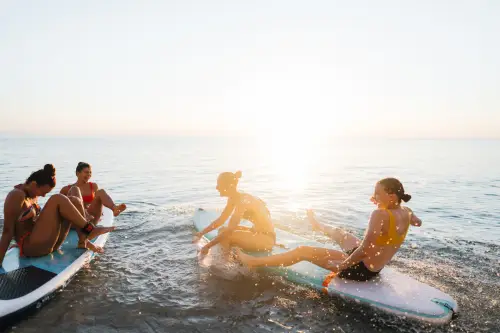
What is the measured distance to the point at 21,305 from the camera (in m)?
5.05

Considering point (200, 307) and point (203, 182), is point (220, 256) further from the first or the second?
point (203, 182)

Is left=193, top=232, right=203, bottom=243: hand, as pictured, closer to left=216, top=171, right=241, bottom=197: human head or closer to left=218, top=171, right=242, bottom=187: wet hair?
left=216, top=171, right=241, bottom=197: human head

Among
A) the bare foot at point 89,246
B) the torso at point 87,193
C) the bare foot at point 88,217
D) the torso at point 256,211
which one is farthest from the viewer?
the torso at point 87,193

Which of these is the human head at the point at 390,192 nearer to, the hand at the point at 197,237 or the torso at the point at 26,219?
the hand at the point at 197,237

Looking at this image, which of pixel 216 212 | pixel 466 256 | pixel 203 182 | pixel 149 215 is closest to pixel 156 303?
pixel 216 212

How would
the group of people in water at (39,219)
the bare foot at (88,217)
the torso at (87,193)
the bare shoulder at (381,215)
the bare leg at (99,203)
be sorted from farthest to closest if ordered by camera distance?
the torso at (87,193), the bare leg at (99,203), the bare foot at (88,217), the group of people in water at (39,219), the bare shoulder at (381,215)

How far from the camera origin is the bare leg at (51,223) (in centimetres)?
596

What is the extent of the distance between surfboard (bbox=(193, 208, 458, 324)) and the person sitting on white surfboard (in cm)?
22

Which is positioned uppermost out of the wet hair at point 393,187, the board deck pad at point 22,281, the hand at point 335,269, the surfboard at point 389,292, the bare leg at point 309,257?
the wet hair at point 393,187

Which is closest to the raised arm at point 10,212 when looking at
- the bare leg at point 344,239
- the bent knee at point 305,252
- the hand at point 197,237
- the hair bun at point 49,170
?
the hair bun at point 49,170

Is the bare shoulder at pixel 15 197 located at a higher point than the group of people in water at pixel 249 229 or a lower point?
higher

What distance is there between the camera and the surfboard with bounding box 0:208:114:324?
5.02m

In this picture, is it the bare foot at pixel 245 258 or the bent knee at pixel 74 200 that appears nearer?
the bare foot at pixel 245 258

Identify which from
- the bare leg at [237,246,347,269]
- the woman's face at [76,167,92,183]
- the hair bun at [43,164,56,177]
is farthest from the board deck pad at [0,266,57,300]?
the bare leg at [237,246,347,269]
